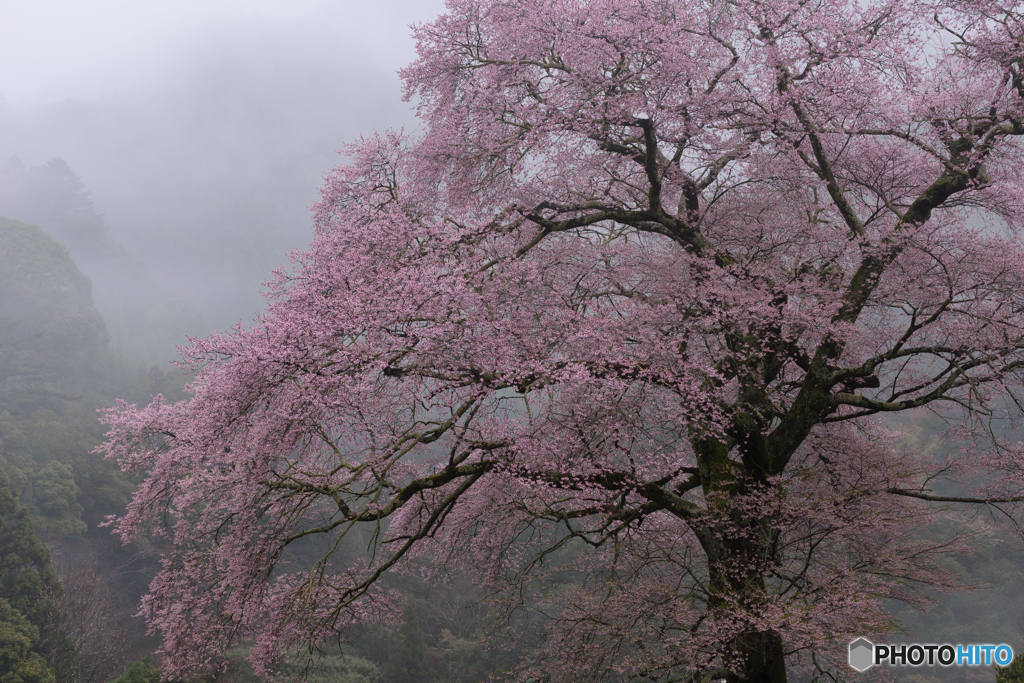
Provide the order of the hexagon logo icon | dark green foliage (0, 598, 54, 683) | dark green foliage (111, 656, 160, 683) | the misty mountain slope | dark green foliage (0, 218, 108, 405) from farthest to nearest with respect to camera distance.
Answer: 1. the misty mountain slope
2. dark green foliage (0, 218, 108, 405)
3. dark green foliage (0, 598, 54, 683)
4. dark green foliage (111, 656, 160, 683)
5. the hexagon logo icon

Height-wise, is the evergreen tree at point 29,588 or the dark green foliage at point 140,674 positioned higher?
the evergreen tree at point 29,588

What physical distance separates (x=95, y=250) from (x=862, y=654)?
87412 millimetres

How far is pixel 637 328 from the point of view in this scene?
5.92 metres

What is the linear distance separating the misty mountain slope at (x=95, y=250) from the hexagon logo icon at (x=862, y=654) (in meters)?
76.4

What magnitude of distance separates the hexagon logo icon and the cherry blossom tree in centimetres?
34

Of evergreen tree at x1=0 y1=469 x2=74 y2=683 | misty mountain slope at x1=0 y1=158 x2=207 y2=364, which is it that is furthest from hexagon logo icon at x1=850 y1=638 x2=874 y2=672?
misty mountain slope at x1=0 y1=158 x2=207 y2=364

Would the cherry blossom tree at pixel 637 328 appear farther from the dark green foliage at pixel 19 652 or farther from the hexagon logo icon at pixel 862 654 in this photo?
the dark green foliage at pixel 19 652

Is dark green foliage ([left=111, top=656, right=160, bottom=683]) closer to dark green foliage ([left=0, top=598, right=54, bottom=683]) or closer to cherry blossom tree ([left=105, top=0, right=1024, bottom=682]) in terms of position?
dark green foliage ([left=0, top=598, right=54, bottom=683])

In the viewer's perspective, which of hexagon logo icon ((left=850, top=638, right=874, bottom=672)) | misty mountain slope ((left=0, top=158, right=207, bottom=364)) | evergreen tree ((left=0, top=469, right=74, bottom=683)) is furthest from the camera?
misty mountain slope ((left=0, top=158, right=207, bottom=364))

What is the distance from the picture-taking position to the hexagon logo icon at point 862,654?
493 centimetres

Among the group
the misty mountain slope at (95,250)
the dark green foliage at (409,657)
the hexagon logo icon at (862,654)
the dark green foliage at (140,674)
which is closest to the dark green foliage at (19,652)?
the dark green foliage at (140,674)

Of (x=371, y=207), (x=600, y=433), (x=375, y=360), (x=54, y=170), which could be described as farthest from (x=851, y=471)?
(x=54, y=170)

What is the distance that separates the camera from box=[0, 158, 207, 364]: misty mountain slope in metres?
72.1

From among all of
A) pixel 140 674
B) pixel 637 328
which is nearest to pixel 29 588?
pixel 140 674
